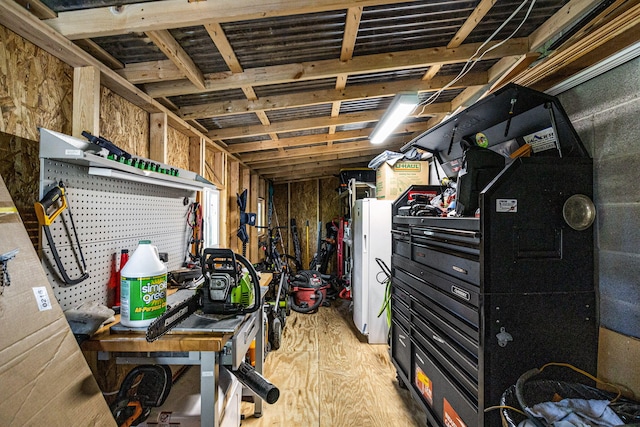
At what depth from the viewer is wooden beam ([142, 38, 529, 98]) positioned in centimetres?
203

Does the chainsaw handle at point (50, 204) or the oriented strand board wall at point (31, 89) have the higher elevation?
the oriented strand board wall at point (31, 89)

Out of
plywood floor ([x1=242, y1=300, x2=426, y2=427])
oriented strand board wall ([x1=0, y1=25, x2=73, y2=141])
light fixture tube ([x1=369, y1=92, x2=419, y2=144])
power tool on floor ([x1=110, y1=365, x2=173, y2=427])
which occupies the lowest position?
plywood floor ([x1=242, y1=300, x2=426, y2=427])

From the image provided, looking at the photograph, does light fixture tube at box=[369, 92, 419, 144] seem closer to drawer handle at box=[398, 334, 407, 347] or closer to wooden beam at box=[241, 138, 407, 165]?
wooden beam at box=[241, 138, 407, 165]

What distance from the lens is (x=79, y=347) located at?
115 centimetres

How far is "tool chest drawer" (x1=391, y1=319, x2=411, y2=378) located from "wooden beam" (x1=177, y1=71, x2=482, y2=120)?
1940 mm

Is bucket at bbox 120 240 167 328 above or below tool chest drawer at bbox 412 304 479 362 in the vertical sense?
above

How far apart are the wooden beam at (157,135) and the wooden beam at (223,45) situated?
2.38 feet

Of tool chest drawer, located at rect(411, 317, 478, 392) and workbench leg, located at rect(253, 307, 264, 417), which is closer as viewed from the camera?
tool chest drawer, located at rect(411, 317, 478, 392)

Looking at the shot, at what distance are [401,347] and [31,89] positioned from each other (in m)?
2.70

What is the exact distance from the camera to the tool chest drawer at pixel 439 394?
142cm

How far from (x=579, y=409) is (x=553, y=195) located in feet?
2.70

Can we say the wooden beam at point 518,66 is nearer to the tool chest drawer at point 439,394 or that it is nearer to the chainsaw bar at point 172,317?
the tool chest drawer at point 439,394

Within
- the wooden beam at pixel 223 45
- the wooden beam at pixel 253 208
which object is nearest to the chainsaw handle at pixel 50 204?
the wooden beam at pixel 223 45

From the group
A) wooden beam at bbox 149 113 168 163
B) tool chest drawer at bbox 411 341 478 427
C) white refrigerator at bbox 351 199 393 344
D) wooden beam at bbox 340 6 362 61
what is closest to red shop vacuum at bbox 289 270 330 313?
white refrigerator at bbox 351 199 393 344
